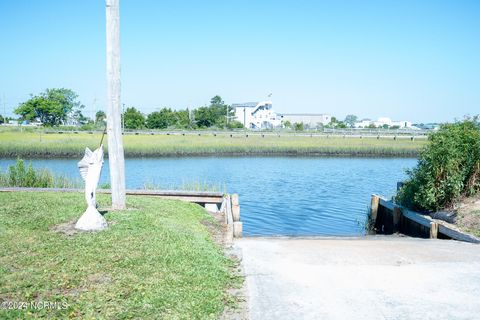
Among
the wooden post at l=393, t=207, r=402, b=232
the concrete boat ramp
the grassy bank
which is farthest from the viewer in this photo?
the grassy bank

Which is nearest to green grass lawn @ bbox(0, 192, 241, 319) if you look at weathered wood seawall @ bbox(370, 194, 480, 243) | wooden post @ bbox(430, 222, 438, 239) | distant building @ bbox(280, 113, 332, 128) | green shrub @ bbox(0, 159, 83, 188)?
wooden post @ bbox(430, 222, 438, 239)

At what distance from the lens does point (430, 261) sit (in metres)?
7.90

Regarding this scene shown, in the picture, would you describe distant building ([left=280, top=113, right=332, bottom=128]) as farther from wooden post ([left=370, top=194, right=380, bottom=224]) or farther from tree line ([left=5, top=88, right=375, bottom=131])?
wooden post ([left=370, top=194, right=380, bottom=224])

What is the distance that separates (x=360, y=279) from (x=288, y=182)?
2199 centimetres

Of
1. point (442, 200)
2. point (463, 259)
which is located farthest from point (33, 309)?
point (442, 200)

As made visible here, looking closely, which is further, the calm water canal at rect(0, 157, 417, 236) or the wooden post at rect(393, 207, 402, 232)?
the calm water canal at rect(0, 157, 417, 236)

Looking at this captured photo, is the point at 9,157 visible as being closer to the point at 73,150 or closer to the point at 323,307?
the point at 73,150

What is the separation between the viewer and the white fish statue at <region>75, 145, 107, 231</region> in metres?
8.30

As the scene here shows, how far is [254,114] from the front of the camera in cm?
10431

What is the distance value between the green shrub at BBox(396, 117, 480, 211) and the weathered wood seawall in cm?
57

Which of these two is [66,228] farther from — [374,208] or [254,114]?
[254,114]

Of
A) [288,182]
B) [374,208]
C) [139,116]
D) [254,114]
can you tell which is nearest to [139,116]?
[139,116]

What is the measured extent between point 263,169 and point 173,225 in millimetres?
26979

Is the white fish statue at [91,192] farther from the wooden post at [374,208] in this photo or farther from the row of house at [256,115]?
the row of house at [256,115]
